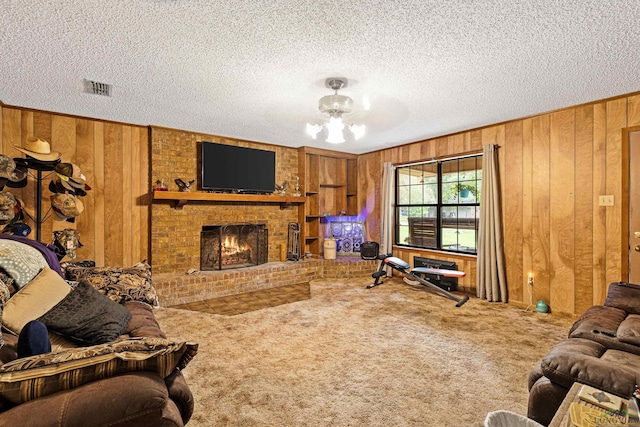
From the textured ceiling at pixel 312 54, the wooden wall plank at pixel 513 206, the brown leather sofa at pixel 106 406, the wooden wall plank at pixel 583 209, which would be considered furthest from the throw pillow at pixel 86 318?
the wooden wall plank at pixel 583 209

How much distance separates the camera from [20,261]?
6.93 ft

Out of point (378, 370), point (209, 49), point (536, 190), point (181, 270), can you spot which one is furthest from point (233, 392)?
point (536, 190)

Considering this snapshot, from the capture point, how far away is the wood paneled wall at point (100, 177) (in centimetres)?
373

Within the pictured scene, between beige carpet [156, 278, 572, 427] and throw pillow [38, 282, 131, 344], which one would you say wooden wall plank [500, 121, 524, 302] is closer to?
beige carpet [156, 278, 572, 427]

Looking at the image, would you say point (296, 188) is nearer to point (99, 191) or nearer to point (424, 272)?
point (424, 272)

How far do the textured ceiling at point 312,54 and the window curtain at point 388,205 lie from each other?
2.00 meters

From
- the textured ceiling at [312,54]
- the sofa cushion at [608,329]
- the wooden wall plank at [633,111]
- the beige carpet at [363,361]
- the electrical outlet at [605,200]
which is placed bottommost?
the beige carpet at [363,361]

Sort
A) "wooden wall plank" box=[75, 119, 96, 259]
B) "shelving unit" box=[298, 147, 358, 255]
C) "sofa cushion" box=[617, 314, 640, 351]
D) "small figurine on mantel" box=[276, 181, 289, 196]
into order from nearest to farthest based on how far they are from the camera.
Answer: "sofa cushion" box=[617, 314, 640, 351], "wooden wall plank" box=[75, 119, 96, 259], "small figurine on mantel" box=[276, 181, 289, 196], "shelving unit" box=[298, 147, 358, 255]

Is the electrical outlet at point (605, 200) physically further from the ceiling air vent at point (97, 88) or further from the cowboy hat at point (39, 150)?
the cowboy hat at point (39, 150)

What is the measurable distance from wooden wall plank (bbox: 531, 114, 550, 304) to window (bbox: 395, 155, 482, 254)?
0.88 m

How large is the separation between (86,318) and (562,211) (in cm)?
467

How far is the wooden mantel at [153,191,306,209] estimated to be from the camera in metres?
4.46

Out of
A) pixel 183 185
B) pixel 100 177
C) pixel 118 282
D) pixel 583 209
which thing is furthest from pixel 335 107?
pixel 100 177

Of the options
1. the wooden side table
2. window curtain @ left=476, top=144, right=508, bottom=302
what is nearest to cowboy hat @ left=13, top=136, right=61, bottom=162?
the wooden side table
